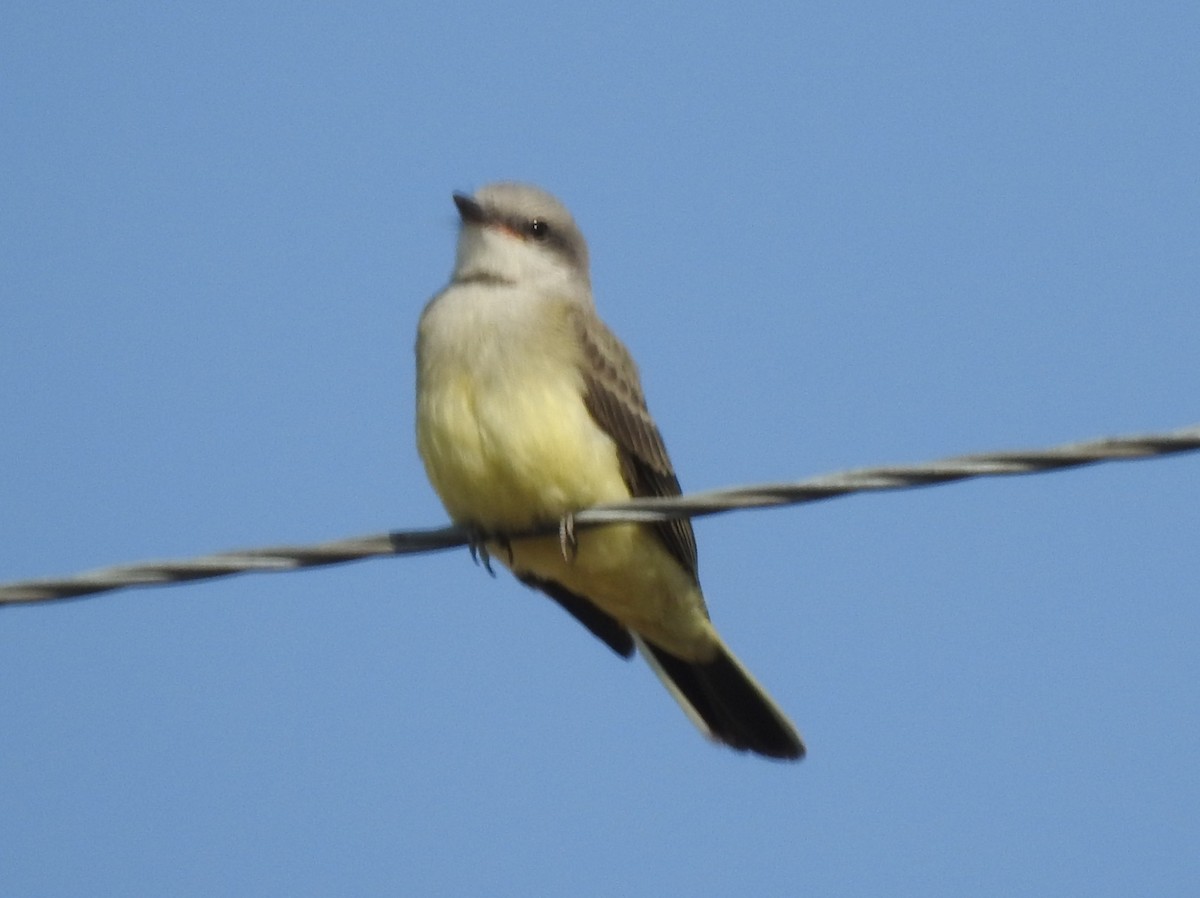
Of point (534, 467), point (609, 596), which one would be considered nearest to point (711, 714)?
point (609, 596)

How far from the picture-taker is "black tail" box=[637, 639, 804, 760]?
22.7ft

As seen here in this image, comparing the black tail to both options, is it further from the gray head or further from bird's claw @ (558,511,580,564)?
the gray head

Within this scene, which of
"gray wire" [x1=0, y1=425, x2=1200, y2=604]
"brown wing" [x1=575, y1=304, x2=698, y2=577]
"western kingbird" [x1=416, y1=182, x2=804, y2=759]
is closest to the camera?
"gray wire" [x1=0, y1=425, x2=1200, y2=604]

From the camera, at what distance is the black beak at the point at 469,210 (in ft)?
23.8

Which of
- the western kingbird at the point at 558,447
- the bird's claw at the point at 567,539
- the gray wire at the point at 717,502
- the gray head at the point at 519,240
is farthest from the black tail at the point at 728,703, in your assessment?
the gray wire at the point at 717,502

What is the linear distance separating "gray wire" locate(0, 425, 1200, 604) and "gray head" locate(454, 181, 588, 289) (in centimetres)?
220

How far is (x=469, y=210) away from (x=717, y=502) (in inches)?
120

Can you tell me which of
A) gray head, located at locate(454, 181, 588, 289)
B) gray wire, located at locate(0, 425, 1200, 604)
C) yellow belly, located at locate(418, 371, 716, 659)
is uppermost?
gray head, located at locate(454, 181, 588, 289)

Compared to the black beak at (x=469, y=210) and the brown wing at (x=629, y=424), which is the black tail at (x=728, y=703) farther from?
the black beak at (x=469, y=210)

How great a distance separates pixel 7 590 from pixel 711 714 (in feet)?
10.5

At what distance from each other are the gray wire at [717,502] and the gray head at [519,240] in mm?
2203

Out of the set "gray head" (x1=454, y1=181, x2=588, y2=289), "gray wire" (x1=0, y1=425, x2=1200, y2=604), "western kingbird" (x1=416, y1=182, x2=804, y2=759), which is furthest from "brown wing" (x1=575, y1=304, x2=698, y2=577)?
"gray wire" (x1=0, y1=425, x2=1200, y2=604)

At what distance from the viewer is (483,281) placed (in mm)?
6984

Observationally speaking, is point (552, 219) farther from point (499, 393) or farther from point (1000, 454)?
point (1000, 454)
